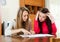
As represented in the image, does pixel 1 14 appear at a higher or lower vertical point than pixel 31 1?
lower

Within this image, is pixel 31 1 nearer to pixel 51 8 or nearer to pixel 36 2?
pixel 36 2

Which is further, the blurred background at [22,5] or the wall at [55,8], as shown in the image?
the wall at [55,8]

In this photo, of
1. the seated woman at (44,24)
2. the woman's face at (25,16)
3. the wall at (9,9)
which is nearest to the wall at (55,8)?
the wall at (9,9)

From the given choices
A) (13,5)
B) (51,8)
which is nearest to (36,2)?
(51,8)

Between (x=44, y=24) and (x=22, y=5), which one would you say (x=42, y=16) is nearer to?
(x=44, y=24)

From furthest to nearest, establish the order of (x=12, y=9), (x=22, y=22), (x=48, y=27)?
(x=12, y=9) → (x=48, y=27) → (x=22, y=22)

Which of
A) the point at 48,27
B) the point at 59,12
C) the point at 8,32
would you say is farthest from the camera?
the point at 59,12

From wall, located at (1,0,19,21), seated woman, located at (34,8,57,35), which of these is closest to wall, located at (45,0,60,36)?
wall, located at (1,0,19,21)

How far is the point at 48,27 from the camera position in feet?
8.28

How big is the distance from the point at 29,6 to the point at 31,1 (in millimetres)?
158

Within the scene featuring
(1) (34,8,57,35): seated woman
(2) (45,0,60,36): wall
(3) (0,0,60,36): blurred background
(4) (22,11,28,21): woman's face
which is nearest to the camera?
(4) (22,11,28,21): woman's face

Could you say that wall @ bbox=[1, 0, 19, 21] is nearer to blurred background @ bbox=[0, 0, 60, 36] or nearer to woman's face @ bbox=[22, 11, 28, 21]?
blurred background @ bbox=[0, 0, 60, 36]

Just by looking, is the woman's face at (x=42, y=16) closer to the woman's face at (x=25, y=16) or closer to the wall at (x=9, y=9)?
the woman's face at (x=25, y=16)

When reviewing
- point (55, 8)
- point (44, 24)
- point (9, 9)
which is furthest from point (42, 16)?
point (55, 8)
